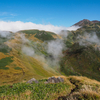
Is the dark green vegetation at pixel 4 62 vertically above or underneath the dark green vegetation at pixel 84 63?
above

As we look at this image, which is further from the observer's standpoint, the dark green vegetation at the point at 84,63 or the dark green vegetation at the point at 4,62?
the dark green vegetation at the point at 84,63

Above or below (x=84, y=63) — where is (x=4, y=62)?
above

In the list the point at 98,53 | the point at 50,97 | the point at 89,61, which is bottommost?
the point at 89,61

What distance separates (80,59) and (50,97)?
502 feet

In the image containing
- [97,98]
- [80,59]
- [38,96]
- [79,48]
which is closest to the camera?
[97,98]

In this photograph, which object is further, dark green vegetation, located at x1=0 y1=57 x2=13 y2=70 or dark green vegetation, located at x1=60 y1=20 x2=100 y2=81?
dark green vegetation, located at x1=60 y1=20 x2=100 y2=81

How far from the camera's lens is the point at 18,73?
170 ft

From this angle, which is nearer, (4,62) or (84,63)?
(4,62)

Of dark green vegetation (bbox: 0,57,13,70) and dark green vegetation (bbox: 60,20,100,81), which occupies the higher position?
dark green vegetation (bbox: 0,57,13,70)

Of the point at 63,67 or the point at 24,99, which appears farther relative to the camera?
the point at 63,67

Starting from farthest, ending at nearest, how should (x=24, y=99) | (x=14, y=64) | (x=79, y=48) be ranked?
(x=79, y=48) → (x=14, y=64) → (x=24, y=99)

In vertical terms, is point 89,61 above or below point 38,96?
below

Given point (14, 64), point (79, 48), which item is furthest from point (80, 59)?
point (14, 64)

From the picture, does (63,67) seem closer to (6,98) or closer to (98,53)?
(98,53)
